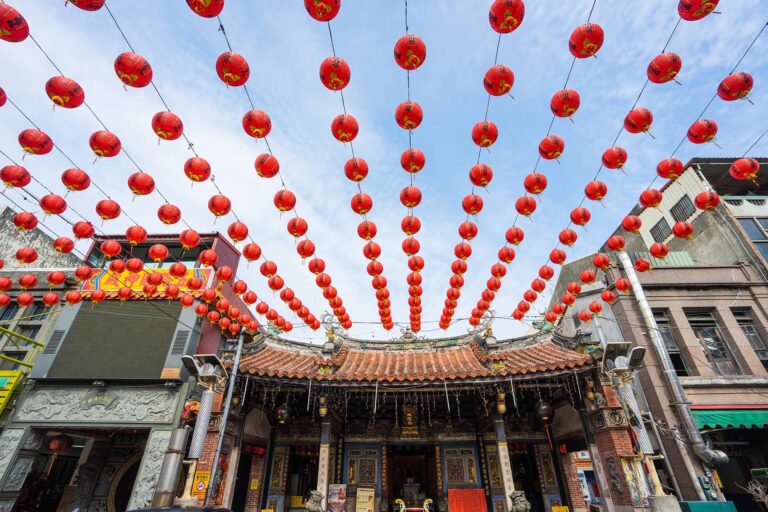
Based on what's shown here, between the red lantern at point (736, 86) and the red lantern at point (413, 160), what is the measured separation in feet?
14.4

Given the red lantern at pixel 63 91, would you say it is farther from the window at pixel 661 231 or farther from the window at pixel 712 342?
the window at pixel 661 231

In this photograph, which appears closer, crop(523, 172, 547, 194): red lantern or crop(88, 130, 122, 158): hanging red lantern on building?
crop(88, 130, 122, 158): hanging red lantern on building

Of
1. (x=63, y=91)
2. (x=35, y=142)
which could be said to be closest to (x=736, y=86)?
(x=63, y=91)

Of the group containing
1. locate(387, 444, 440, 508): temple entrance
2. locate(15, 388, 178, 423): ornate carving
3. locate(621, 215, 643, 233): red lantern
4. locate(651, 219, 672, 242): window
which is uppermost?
locate(651, 219, 672, 242): window

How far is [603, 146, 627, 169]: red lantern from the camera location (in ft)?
19.6

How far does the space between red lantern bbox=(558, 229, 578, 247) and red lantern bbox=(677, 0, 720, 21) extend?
4.86m

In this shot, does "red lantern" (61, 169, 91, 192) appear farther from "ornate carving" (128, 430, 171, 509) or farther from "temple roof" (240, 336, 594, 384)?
"ornate carving" (128, 430, 171, 509)

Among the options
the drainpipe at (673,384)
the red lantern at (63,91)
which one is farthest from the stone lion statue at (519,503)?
the red lantern at (63,91)

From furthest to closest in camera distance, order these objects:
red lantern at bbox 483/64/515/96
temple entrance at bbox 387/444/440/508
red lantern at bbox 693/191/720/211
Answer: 1. temple entrance at bbox 387/444/440/508
2. red lantern at bbox 693/191/720/211
3. red lantern at bbox 483/64/515/96

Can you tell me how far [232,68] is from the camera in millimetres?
4570

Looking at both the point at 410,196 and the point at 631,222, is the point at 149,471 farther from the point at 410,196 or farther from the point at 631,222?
the point at 631,222

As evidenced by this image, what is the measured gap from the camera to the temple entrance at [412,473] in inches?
456

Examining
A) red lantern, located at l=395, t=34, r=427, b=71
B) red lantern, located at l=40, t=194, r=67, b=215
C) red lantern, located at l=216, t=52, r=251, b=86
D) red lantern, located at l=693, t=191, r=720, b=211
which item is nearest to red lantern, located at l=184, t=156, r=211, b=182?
red lantern, located at l=216, t=52, r=251, b=86

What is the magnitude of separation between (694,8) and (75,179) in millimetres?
9991
